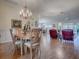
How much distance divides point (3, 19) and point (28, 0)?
91.9 inches

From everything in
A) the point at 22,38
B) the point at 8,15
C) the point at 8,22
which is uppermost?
the point at 8,15

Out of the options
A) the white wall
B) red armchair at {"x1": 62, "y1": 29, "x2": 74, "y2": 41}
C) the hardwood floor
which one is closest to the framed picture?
the white wall

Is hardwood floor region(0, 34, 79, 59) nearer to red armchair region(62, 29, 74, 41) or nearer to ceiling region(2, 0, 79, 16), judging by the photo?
red armchair region(62, 29, 74, 41)

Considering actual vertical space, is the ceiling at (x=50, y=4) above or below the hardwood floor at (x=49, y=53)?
above

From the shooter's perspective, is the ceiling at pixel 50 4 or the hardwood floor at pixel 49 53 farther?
the ceiling at pixel 50 4

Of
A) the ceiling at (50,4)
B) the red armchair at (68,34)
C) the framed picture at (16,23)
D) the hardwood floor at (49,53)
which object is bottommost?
the hardwood floor at (49,53)

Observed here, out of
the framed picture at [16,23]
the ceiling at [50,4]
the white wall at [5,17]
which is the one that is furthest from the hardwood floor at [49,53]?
the ceiling at [50,4]

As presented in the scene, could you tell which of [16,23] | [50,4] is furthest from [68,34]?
[16,23]

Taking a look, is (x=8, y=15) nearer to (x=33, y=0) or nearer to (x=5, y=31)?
(x=5, y=31)

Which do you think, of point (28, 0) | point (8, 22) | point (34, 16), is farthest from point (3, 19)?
point (34, 16)

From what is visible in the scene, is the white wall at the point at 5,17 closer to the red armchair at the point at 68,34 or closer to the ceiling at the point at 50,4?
the ceiling at the point at 50,4

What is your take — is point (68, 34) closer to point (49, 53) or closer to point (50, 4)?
point (50, 4)

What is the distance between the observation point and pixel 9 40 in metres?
9.13

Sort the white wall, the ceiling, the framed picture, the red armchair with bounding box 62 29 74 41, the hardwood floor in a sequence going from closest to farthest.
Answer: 1. the hardwood floor
2. the ceiling
3. the white wall
4. the red armchair with bounding box 62 29 74 41
5. the framed picture
